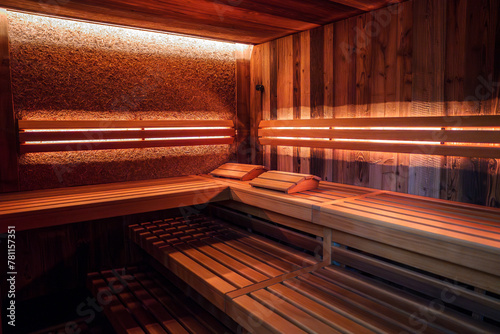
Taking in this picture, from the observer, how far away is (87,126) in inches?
126

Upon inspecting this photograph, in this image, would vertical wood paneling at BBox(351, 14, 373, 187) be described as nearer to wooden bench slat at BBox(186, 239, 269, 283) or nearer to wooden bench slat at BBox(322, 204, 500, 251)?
wooden bench slat at BBox(322, 204, 500, 251)

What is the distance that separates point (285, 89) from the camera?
147 inches

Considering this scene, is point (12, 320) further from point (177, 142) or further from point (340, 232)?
point (340, 232)

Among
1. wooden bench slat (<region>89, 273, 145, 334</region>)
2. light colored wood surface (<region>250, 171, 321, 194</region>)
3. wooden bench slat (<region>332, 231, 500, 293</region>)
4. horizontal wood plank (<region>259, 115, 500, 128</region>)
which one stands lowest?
wooden bench slat (<region>89, 273, 145, 334</region>)

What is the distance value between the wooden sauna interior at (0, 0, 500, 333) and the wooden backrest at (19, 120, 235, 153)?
0.06 ft

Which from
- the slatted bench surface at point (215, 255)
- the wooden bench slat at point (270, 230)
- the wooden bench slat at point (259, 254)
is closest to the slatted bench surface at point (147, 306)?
the slatted bench surface at point (215, 255)

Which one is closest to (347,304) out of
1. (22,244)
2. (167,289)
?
(167,289)

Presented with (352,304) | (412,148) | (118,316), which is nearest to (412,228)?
(352,304)

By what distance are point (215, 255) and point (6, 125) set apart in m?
1.96

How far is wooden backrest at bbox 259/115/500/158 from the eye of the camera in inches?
87.7

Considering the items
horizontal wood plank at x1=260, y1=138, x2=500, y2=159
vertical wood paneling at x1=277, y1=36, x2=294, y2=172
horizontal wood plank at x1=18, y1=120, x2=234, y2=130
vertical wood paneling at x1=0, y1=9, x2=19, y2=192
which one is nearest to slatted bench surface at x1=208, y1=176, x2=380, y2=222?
horizontal wood plank at x1=260, y1=138, x2=500, y2=159

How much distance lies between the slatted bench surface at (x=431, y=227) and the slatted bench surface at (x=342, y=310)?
0.73ft

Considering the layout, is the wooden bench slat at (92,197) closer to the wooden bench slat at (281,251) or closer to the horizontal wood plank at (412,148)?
the wooden bench slat at (281,251)

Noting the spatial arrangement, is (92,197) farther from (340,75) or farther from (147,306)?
(340,75)
